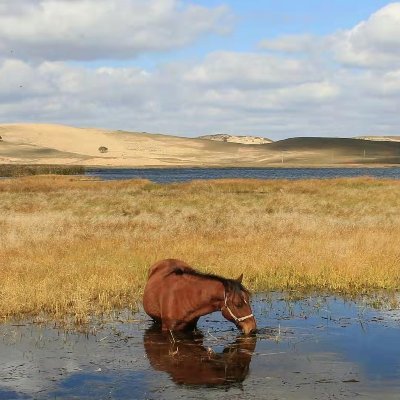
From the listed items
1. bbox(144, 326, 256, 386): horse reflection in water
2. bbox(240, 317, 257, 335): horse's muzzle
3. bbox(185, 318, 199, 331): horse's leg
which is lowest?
bbox(144, 326, 256, 386): horse reflection in water

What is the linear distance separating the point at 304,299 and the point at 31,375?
21.4 ft

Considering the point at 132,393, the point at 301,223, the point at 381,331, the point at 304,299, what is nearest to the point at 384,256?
the point at 304,299

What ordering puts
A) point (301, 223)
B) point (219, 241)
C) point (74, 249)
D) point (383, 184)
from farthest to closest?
point (383, 184) → point (301, 223) → point (219, 241) → point (74, 249)

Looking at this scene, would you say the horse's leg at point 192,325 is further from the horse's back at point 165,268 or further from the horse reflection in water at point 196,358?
the horse's back at point 165,268

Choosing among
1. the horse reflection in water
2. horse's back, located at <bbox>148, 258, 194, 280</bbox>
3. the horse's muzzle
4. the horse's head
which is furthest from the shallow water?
horse's back, located at <bbox>148, 258, 194, 280</bbox>

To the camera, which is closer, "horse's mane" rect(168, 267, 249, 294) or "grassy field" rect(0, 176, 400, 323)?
"horse's mane" rect(168, 267, 249, 294)

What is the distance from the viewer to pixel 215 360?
9.37 m

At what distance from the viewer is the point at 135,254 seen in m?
17.5

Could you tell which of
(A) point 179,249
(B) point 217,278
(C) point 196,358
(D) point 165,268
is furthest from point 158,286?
(A) point 179,249

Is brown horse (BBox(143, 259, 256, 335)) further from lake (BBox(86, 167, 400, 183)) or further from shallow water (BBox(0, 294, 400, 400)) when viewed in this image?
lake (BBox(86, 167, 400, 183))

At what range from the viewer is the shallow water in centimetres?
807

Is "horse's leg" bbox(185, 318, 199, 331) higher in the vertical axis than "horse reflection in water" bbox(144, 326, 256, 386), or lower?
higher

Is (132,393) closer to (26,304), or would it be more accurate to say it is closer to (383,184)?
(26,304)

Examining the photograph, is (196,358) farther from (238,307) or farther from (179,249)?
(179,249)
